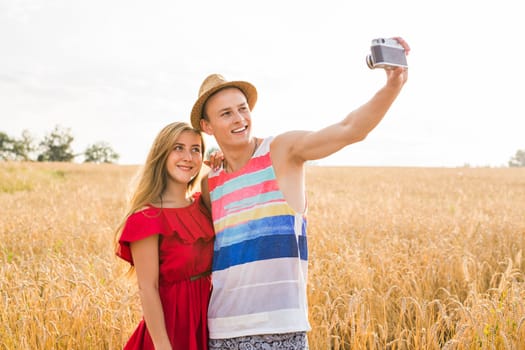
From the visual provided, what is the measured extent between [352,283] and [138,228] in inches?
98.8

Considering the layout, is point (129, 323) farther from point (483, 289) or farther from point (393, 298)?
point (483, 289)

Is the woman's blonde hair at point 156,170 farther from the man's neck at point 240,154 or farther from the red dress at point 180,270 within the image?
the man's neck at point 240,154

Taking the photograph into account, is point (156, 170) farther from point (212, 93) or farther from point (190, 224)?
point (212, 93)

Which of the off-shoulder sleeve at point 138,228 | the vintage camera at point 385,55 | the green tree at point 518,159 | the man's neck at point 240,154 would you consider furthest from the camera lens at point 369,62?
the green tree at point 518,159

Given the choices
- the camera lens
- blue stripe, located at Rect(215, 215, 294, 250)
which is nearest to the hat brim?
blue stripe, located at Rect(215, 215, 294, 250)

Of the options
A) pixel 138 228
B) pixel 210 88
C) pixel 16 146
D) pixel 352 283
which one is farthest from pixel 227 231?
pixel 16 146

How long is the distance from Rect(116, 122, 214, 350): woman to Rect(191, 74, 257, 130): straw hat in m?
0.08

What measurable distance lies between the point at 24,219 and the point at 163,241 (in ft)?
19.0

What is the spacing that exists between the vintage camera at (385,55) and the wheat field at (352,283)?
64.0 inches

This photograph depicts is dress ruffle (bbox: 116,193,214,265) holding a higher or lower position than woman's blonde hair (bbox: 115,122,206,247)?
lower

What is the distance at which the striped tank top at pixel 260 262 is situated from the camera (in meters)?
2.21

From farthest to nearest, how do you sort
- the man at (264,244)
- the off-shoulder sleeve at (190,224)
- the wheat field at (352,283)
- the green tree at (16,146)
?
1. the green tree at (16,146)
2. the wheat field at (352,283)
3. the off-shoulder sleeve at (190,224)
4. the man at (264,244)

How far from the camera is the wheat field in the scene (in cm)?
316

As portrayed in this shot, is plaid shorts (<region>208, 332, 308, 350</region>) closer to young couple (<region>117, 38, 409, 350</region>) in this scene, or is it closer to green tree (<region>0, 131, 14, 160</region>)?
young couple (<region>117, 38, 409, 350</region>)
